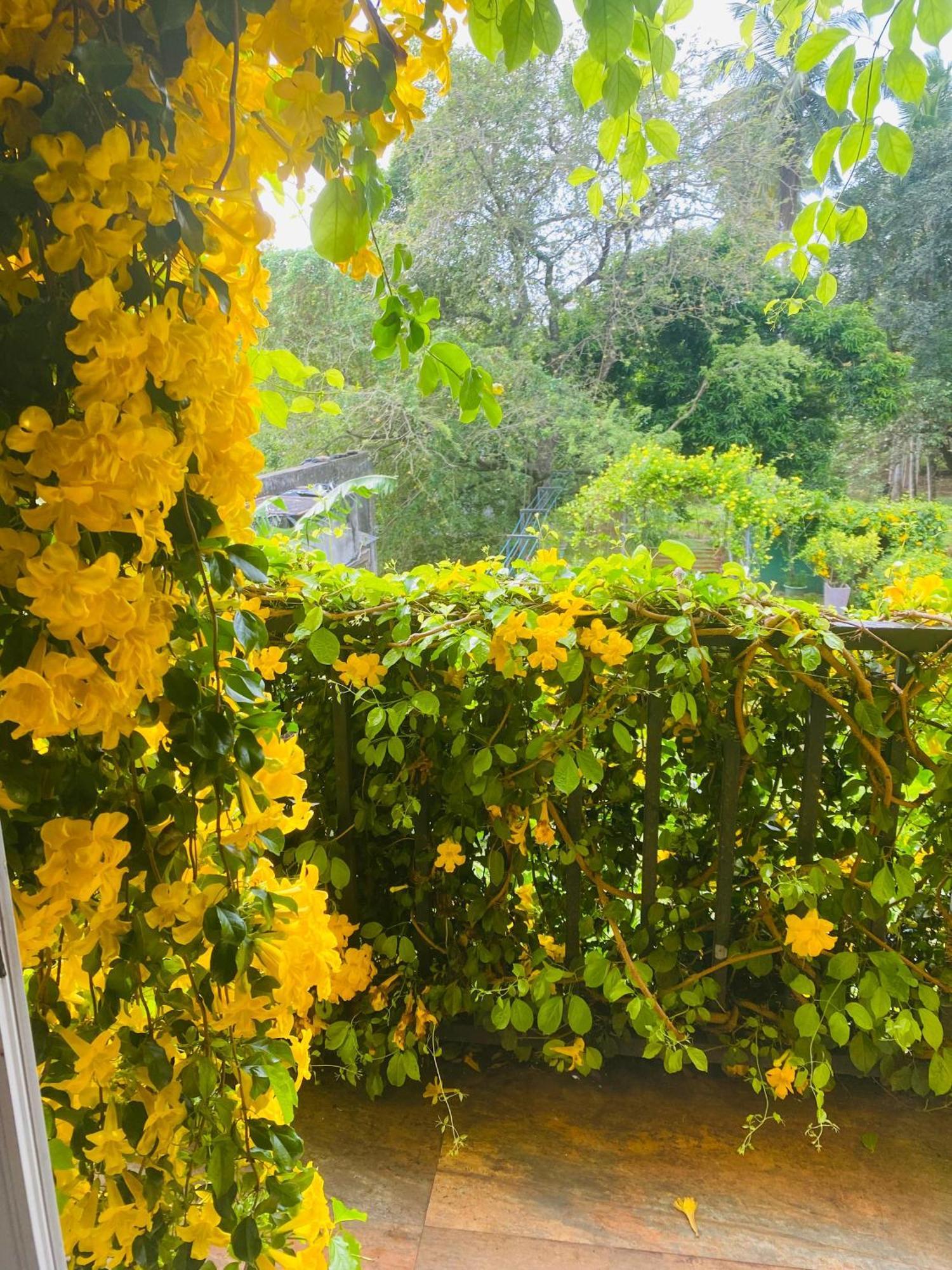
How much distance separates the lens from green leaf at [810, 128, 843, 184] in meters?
0.81

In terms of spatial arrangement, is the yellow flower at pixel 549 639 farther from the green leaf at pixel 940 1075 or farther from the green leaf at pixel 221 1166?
the green leaf at pixel 940 1075

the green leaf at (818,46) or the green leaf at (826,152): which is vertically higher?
the green leaf at (818,46)

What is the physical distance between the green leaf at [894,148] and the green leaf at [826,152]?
A: 0.04m

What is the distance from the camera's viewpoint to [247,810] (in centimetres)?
55

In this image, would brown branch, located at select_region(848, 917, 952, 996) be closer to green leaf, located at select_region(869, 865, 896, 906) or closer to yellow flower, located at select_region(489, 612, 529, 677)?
green leaf, located at select_region(869, 865, 896, 906)

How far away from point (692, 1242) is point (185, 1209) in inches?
35.6

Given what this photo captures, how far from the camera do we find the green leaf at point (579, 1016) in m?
1.33

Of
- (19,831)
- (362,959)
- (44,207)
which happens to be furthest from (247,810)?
(362,959)

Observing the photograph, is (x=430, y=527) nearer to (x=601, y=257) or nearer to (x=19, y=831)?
(x=601, y=257)

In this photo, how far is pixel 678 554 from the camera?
1.28m

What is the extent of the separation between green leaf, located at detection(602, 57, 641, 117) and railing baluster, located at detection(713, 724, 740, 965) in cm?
87

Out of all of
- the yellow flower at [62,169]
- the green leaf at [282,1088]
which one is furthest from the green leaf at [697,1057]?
the yellow flower at [62,169]

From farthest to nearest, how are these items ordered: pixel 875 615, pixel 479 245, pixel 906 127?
1. pixel 479 245
2. pixel 906 127
3. pixel 875 615

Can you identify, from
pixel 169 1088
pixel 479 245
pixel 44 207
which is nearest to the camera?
pixel 44 207
